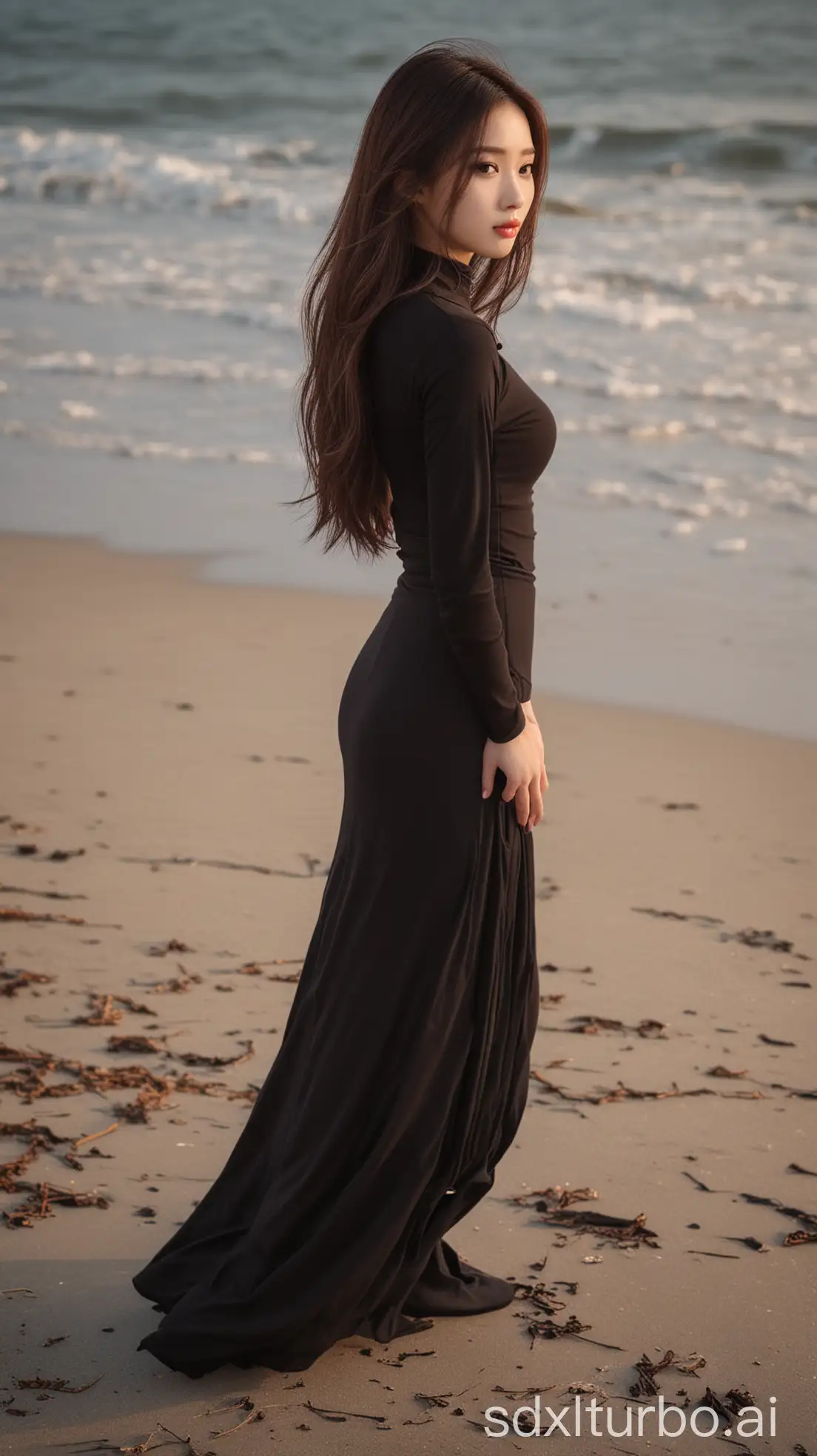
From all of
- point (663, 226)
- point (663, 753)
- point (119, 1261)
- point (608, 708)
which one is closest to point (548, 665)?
point (608, 708)

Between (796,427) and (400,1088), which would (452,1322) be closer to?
(400,1088)

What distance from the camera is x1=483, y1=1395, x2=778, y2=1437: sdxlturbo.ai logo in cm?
259

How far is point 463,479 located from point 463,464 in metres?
0.02

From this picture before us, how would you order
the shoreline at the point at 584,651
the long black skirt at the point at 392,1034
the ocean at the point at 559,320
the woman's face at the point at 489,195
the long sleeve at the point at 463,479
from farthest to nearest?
the ocean at the point at 559,320 → the shoreline at the point at 584,651 → the long black skirt at the point at 392,1034 → the woman's face at the point at 489,195 → the long sleeve at the point at 463,479

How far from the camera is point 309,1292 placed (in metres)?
2.59

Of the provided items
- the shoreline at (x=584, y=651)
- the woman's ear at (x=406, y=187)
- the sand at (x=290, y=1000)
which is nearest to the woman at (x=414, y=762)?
the woman's ear at (x=406, y=187)

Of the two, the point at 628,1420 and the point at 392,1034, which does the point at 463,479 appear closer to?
the point at 392,1034

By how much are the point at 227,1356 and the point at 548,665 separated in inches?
162

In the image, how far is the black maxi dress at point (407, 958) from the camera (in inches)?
96.7

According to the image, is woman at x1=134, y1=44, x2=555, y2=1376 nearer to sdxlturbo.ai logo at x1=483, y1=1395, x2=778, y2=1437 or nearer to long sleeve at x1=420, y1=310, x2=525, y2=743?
long sleeve at x1=420, y1=310, x2=525, y2=743

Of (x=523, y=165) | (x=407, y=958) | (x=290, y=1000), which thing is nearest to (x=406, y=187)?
(x=523, y=165)

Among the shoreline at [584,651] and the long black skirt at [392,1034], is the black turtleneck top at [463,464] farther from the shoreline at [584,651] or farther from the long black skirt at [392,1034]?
the shoreline at [584,651]

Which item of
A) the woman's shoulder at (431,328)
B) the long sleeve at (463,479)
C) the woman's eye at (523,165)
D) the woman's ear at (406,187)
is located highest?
the woman's eye at (523,165)

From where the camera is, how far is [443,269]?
8.18 ft
